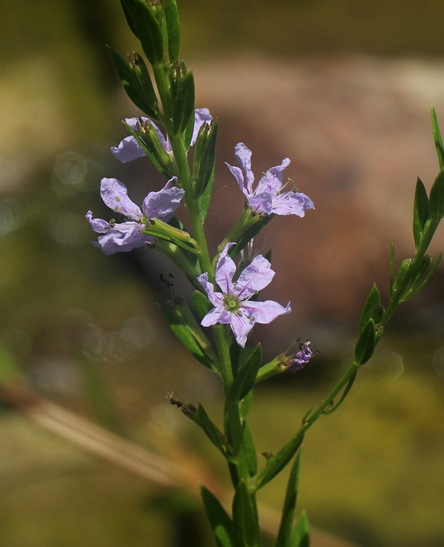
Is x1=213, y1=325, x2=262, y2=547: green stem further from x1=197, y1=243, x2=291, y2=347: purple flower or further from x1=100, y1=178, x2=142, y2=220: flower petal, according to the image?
x1=100, y1=178, x2=142, y2=220: flower petal

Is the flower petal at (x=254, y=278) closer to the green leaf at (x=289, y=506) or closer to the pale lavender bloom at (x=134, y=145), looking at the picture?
the pale lavender bloom at (x=134, y=145)

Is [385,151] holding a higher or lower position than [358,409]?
higher

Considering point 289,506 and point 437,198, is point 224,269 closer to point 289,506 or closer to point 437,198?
point 437,198

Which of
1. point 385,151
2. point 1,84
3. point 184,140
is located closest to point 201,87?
point 385,151

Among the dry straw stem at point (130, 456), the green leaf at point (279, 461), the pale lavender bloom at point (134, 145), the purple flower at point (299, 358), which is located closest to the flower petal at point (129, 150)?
the pale lavender bloom at point (134, 145)

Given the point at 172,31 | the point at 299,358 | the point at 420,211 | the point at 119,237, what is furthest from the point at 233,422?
the point at 172,31

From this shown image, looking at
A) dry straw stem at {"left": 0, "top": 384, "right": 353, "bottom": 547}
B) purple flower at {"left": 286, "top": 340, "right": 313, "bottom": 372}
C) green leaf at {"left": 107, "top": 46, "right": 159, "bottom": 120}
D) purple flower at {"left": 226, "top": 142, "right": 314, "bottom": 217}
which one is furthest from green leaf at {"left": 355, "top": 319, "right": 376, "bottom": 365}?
dry straw stem at {"left": 0, "top": 384, "right": 353, "bottom": 547}

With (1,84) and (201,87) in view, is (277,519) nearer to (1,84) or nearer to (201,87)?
(201,87)
